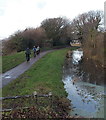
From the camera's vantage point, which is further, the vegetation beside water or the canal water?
the canal water

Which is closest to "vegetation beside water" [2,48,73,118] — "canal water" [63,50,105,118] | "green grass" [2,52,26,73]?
"canal water" [63,50,105,118]

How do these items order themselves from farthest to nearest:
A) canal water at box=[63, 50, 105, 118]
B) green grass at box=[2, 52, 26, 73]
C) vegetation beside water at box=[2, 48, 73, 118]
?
1. green grass at box=[2, 52, 26, 73]
2. canal water at box=[63, 50, 105, 118]
3. vegetation beside water at box=[2, 48, 73, 118]

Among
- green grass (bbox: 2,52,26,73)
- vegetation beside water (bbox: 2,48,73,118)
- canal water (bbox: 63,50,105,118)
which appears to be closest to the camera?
vegetation beside water (bbox: 2,48,73,118)

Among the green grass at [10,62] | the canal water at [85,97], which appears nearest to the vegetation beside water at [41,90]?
the canal water at [85,97]

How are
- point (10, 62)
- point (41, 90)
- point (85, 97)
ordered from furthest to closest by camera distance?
point (10, 62) → point (85, 97) → point (41, 90)

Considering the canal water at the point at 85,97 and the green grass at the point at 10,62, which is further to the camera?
the green grass at the point at 10,62

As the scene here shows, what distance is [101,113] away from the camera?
9.48m

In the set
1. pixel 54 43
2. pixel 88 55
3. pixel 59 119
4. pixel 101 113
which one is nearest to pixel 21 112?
pixel 59 119

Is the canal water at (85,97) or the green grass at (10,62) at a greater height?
the green grass at (10,62)

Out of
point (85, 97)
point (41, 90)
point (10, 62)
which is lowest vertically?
point (85, 97)

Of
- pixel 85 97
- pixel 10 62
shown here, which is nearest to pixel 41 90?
pixel 85 97

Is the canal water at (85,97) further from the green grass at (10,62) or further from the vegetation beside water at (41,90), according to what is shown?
the green grass at (10,62)

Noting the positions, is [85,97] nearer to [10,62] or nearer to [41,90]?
[41,90]

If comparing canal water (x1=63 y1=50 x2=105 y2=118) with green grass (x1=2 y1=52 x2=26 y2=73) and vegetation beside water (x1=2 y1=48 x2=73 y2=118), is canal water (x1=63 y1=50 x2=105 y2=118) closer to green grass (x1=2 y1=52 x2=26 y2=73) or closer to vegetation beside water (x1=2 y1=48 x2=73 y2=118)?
vegetation beside water (x1=2 y1=48 x2=73 y2=118)
